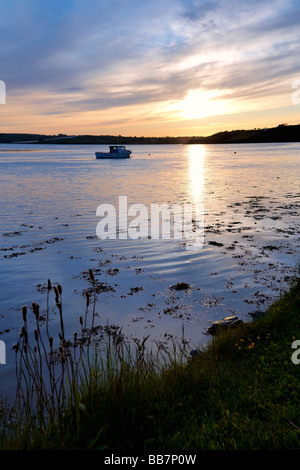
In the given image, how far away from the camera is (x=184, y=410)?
13.4 feet

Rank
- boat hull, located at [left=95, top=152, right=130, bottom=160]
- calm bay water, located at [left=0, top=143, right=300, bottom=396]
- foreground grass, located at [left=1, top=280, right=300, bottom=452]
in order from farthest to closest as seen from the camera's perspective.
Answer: boat hull, located at [left=95, top=152, right=130, bottom=160], calm bay water, located at [left=0, top=143, right=300, bottom=396], foreground grass, located at [left=1, top=280, right=300, bottom=452]

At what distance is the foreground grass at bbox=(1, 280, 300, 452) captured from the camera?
3301mm

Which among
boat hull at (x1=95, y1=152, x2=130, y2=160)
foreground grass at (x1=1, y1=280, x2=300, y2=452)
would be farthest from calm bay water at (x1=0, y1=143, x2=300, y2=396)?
boat hull at (x1=95, y1=152, x2=130, y2=160)

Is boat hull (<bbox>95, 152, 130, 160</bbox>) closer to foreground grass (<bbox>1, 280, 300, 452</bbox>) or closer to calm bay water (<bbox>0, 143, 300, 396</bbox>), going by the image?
calm bay water (<bbox>0, 143, 300, 396</bbox>)

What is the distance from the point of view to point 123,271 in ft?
34.6

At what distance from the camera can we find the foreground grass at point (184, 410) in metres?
3.30

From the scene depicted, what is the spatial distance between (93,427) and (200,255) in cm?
898

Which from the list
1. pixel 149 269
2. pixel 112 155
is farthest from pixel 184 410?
pixel 112 155

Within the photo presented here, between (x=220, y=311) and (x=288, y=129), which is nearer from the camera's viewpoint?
(x=220, y=311)

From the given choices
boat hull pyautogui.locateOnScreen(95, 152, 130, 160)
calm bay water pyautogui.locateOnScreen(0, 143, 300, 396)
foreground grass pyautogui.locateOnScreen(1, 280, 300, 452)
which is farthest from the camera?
boat hull pyautogui.locateOnScreen(95, 152, 130, 160)

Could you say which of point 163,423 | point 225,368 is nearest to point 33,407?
point 163,423

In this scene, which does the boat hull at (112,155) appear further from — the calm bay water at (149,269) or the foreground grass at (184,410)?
the foreground grass at (184,410)

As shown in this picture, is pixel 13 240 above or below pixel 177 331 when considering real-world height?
above
